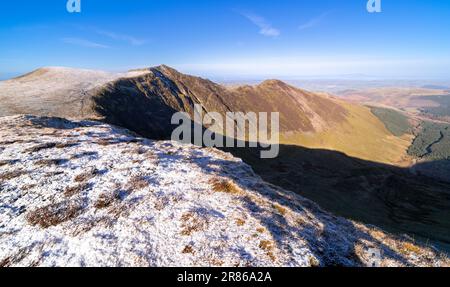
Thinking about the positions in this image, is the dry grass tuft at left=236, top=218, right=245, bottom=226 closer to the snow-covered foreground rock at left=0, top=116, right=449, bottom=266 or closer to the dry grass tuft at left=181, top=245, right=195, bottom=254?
the snow-covered foreground rock at left=0, top=116, right=449, bottom=266

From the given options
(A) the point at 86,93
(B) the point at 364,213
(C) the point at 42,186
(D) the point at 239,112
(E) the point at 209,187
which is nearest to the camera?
(C) the point at 42,186

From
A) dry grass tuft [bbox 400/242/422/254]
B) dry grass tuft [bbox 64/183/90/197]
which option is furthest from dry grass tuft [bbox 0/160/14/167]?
dry grass tuft [bbox 400/242/422/254]

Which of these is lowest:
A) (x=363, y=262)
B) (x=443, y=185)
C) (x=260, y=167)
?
(x=443, y=185)

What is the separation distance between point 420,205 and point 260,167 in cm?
5910

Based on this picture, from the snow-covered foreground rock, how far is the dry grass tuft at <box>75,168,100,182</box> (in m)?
0.08

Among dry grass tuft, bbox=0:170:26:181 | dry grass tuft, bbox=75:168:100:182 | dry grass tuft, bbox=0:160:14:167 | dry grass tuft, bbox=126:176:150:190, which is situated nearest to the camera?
dry grass tuft, bbox=126:176:150:190

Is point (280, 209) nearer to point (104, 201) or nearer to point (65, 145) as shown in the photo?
point (104, 201)

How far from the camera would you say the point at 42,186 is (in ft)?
71.5

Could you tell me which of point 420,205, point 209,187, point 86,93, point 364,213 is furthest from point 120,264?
point 420,205

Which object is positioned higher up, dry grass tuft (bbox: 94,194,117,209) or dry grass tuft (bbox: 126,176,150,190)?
dry grass tuft (bbox: 126,176,150,190)

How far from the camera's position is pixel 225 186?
23875 mm

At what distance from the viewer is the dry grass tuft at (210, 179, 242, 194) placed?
23.3 metres
